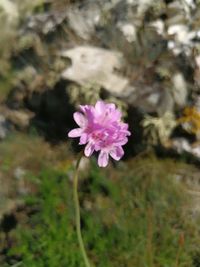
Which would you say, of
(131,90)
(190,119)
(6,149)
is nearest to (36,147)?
(6,149)

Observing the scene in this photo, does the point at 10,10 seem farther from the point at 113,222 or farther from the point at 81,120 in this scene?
the point at 81,120

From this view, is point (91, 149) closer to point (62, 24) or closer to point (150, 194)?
point (150, 194)

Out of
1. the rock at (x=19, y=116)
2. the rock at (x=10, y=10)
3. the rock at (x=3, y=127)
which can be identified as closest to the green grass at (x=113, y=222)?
the rock at (x=3, y=127)

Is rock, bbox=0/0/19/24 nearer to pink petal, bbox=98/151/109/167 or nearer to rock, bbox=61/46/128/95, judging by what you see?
rock, bbox=61/46/128/95

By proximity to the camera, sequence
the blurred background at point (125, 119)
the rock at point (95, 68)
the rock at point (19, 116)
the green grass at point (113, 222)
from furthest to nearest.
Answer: the rock at point (19, 116), the rock at point (95, 68), the blurred background at point (125, 119), the green grass at point (113, 222)

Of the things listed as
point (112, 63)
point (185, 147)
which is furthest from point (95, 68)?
point (185, 147)

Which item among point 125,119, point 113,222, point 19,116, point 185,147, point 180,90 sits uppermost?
point 19,116

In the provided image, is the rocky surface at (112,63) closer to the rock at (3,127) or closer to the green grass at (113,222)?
the rock at (3,127)
